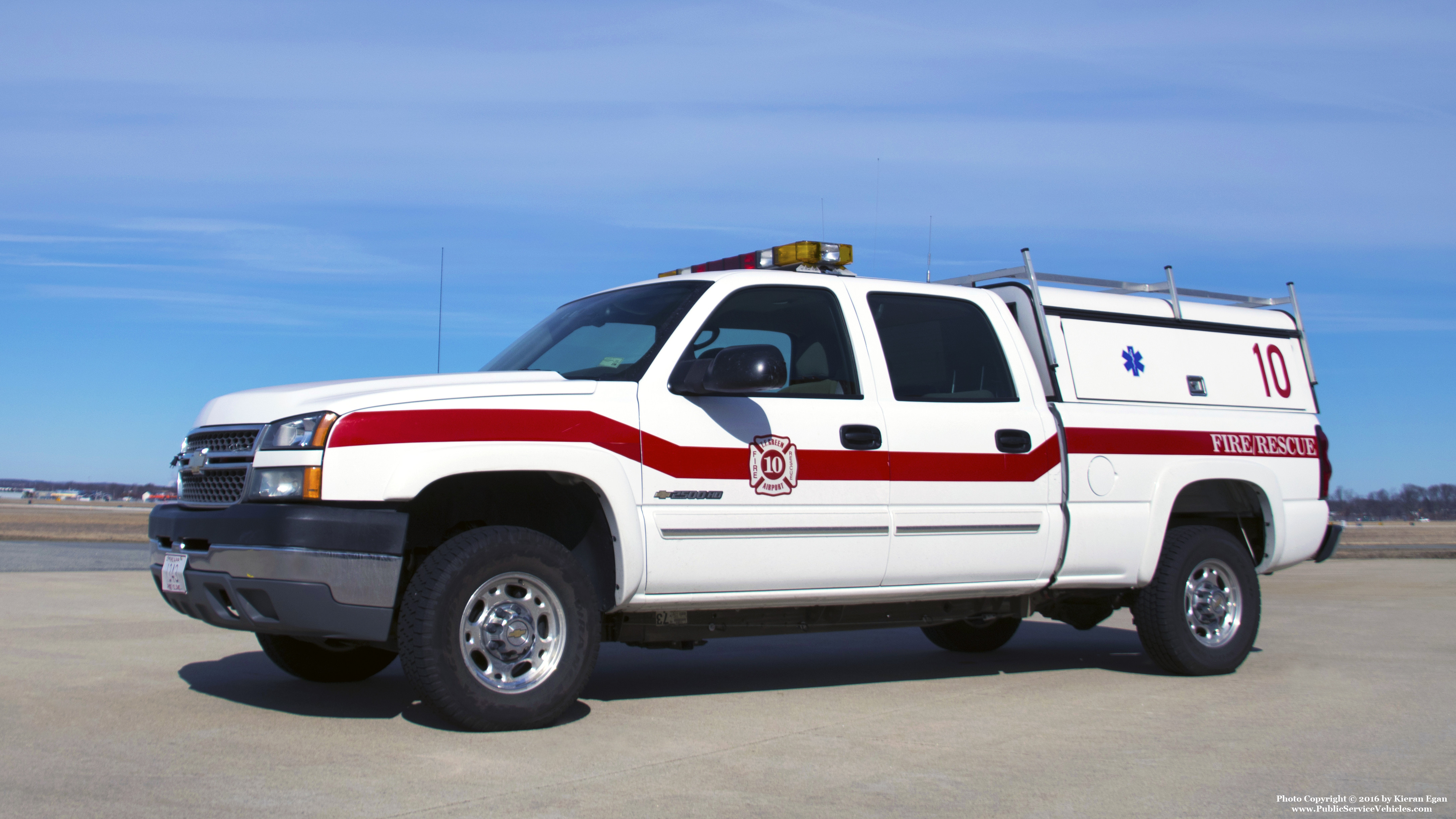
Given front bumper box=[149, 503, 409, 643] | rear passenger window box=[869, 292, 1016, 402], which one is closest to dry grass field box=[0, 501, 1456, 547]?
front bumper box=[149, 503, 409, 643]

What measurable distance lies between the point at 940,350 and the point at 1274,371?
2.57 metres

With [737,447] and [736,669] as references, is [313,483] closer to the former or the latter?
[737,447]

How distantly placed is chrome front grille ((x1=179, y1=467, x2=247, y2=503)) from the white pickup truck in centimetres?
2

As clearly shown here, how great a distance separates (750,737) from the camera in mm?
5258

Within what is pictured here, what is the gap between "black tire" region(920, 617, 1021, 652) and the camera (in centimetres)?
839

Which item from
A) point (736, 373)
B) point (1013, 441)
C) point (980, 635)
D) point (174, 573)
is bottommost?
point (980, 635)

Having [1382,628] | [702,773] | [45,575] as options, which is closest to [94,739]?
[702,773]

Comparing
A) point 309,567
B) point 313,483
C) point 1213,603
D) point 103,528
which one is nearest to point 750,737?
point 309,567

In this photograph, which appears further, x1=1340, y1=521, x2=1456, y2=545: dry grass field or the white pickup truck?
x1=1340, y1=521, x2=1456, y2=545: dry grass field

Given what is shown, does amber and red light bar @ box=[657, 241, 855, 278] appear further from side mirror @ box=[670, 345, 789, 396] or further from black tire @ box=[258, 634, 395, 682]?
black tire @ box=[258, 634, 395, 682]

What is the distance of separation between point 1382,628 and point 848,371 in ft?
20.1

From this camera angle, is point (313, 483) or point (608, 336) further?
point (608, 336)

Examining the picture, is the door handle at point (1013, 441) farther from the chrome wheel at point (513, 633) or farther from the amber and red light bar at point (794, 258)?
the chrome wheel at point (513, 633)

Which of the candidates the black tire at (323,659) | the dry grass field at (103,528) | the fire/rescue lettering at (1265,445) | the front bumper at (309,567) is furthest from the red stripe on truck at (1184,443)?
the dry grass field at (103,528)
